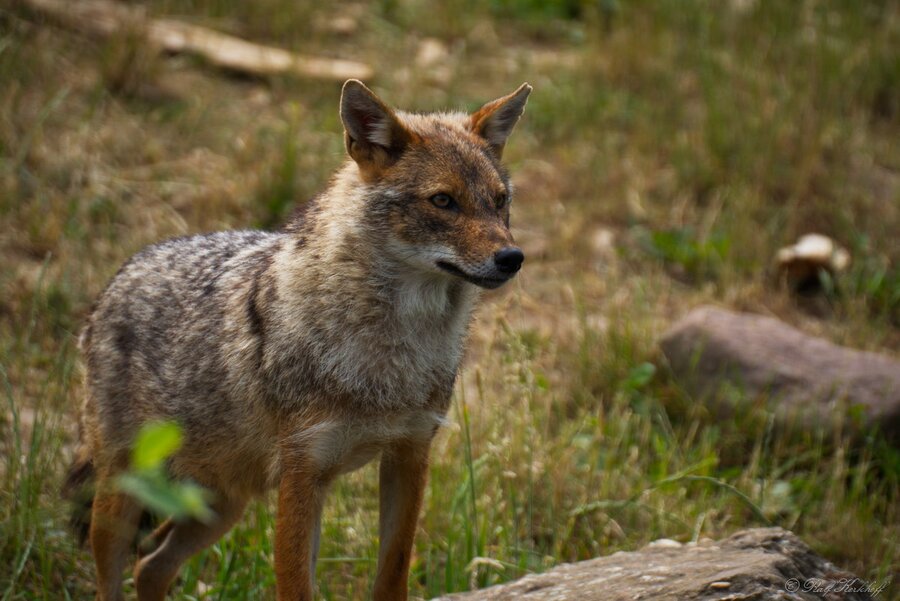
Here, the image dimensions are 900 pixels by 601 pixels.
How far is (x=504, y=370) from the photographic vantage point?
21.9ft

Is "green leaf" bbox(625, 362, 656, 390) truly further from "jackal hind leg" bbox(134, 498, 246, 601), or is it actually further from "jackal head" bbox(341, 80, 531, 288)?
"jackal hind leg" bbox(134, 498, 246, 601)

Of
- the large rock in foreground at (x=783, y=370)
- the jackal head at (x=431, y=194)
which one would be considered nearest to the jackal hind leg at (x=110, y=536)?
the jackal head at (x=431, y=194)

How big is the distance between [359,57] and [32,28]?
3361 millimetres

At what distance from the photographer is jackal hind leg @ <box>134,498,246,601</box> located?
5.06 m

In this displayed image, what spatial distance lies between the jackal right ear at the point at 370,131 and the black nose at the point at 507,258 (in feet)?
2.35

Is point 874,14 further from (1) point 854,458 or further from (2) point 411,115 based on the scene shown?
(2) point 411,115

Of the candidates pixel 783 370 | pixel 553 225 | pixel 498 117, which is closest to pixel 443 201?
pixel 498 117

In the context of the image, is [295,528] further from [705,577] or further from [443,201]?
[705,577]

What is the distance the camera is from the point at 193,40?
33.8ft

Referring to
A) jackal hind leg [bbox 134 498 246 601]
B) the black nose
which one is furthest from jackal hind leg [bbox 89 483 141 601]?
the black nose

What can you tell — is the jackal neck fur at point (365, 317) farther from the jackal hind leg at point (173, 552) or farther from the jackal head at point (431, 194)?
the jackal hind leg at point (173, 552)

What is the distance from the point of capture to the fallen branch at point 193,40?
31.9 feet

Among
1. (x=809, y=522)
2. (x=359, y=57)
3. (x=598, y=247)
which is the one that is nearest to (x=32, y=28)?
(x=359, y=57)

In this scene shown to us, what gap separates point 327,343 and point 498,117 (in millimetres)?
1383
